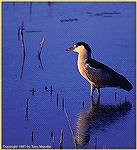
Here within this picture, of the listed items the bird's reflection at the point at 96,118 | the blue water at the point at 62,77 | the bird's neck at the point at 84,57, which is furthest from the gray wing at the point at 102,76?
the bird's reflection at the point at 96,118

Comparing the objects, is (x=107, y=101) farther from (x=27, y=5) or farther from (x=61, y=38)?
(x=27, y=5)

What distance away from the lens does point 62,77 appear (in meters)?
8.84

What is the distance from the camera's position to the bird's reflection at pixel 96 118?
6637 mm

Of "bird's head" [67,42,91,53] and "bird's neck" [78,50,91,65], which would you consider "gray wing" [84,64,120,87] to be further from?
"bird's head" [67,42,91,53]

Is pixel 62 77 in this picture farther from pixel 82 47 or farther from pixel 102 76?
pixel 102 76

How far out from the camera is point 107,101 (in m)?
7.97

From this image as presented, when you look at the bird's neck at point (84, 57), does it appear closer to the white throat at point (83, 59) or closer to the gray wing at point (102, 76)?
the white throat at point (83, 59)

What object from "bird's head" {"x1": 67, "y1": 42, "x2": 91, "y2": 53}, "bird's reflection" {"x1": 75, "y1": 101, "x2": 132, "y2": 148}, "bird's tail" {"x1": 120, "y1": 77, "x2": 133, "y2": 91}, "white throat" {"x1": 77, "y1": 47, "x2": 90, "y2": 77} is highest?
"bird's head" {"x1": 67, "y1": 42, "x2": 91, "y2": 53}

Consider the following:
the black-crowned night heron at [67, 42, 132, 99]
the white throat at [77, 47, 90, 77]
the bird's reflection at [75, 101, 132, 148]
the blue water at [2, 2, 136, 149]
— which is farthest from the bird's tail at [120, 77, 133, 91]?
the white throat at [77, 47, 90, 77]

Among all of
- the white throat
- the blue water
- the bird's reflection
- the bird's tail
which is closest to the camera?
the bird's reflection

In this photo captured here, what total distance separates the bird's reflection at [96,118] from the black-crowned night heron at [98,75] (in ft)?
1.10

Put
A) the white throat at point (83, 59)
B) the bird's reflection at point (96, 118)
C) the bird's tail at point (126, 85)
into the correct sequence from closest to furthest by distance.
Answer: the bird's reflection at point (96, 118), the bird's tail at point (126, 85), the white throat at point (83, 59)

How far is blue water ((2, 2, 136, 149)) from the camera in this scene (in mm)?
6793

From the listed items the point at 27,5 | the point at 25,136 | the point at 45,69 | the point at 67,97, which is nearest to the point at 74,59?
the point at 45,69
